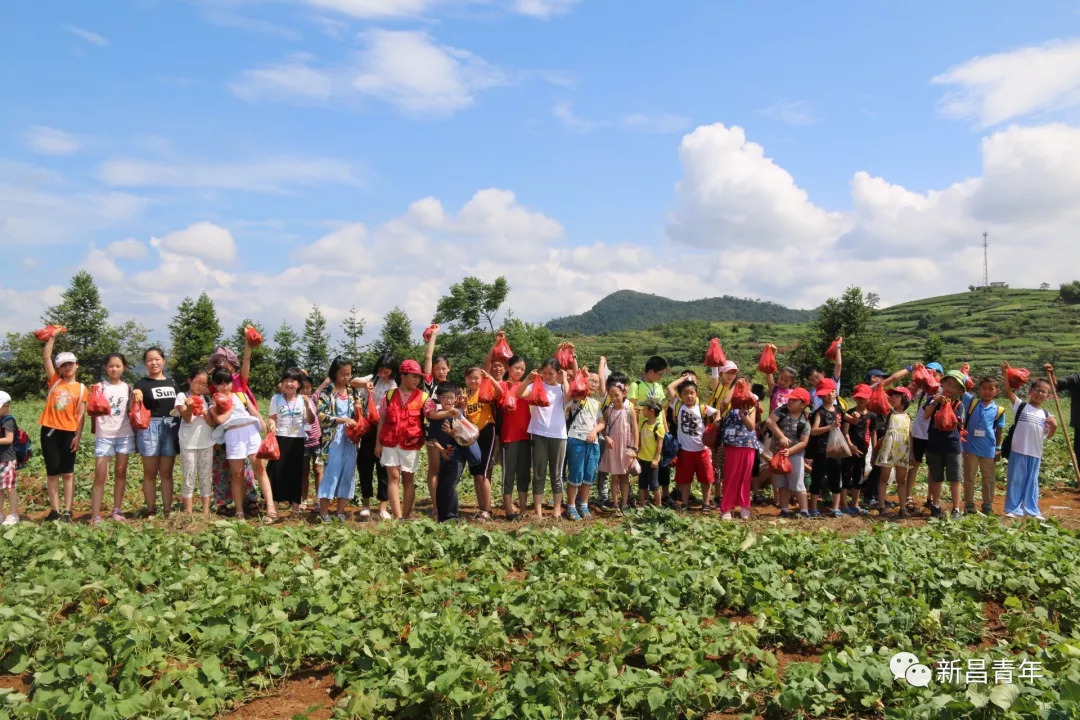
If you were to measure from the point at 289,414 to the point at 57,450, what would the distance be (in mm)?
2732

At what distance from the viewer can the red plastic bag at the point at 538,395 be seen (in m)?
8.84

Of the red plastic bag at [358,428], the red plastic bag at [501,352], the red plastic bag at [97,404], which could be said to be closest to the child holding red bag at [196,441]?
the red plastic bag at [97,404]

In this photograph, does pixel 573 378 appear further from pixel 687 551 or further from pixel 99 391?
pixel 99 391

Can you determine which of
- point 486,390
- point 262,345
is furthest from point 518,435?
point 262,345

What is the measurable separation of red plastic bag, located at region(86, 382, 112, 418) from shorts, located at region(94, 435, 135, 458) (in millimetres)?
318

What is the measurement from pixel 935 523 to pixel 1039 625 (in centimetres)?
349

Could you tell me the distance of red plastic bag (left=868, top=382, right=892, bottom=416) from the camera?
33.3 ft

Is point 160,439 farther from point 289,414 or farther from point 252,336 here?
point 252,336

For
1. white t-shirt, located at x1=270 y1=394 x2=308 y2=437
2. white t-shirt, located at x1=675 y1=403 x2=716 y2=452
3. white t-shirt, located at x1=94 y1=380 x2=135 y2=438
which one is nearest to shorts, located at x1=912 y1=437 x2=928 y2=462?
white t-shirt, located at x1=675 y1=403 x2=716 y2=452

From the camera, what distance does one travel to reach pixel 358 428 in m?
8.97

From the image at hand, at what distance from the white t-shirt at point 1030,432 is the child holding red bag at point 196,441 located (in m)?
10.4

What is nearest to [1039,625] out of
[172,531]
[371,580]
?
[371,580]

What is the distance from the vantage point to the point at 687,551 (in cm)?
676

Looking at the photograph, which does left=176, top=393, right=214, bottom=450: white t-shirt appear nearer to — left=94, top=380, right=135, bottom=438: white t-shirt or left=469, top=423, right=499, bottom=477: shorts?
left=94, top=380, right=135, bottom=438: white t-shirt
